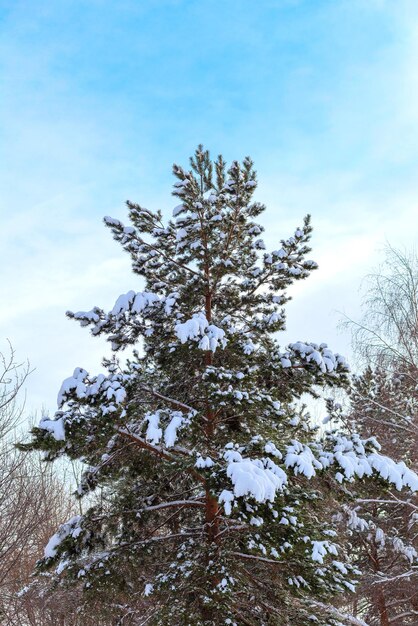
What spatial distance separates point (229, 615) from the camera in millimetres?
6461

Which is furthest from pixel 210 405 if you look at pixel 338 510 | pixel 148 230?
pixel 338 510

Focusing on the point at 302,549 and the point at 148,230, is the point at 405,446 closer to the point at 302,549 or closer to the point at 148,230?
the point at 302,549

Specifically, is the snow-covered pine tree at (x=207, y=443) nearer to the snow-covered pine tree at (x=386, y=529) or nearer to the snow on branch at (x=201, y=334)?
the snow on branch at (x=201, y=334)

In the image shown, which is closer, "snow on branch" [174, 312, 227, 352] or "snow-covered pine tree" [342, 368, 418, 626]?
"snow on branch" [174, 312, 227, 352]

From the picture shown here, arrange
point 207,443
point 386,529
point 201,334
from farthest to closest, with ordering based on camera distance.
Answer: point 386,529 → point 207,443 → point 201,334

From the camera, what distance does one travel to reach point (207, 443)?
7.41m

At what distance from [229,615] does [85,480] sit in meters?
2.93

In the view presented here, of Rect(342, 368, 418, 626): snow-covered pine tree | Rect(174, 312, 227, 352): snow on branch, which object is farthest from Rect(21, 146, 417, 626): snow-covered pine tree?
Rect(342, 368, 418, 626): snow-covered pine tree

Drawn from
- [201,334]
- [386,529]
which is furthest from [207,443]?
[386,529]

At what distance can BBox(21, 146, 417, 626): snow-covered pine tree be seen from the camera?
637 cm

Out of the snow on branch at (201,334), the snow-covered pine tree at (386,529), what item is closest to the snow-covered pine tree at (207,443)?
the snow on branch at (201,334)

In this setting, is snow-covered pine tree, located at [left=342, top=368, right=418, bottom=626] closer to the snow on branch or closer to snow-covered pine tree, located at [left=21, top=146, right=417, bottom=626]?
snow-covered pine tree, located at [left=21, top=146, right=417, bottom=626]

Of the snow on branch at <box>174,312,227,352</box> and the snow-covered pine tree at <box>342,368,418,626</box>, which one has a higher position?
the snow on branch at <box>174,312,227,352</box>

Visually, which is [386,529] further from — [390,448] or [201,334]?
[201,334]
